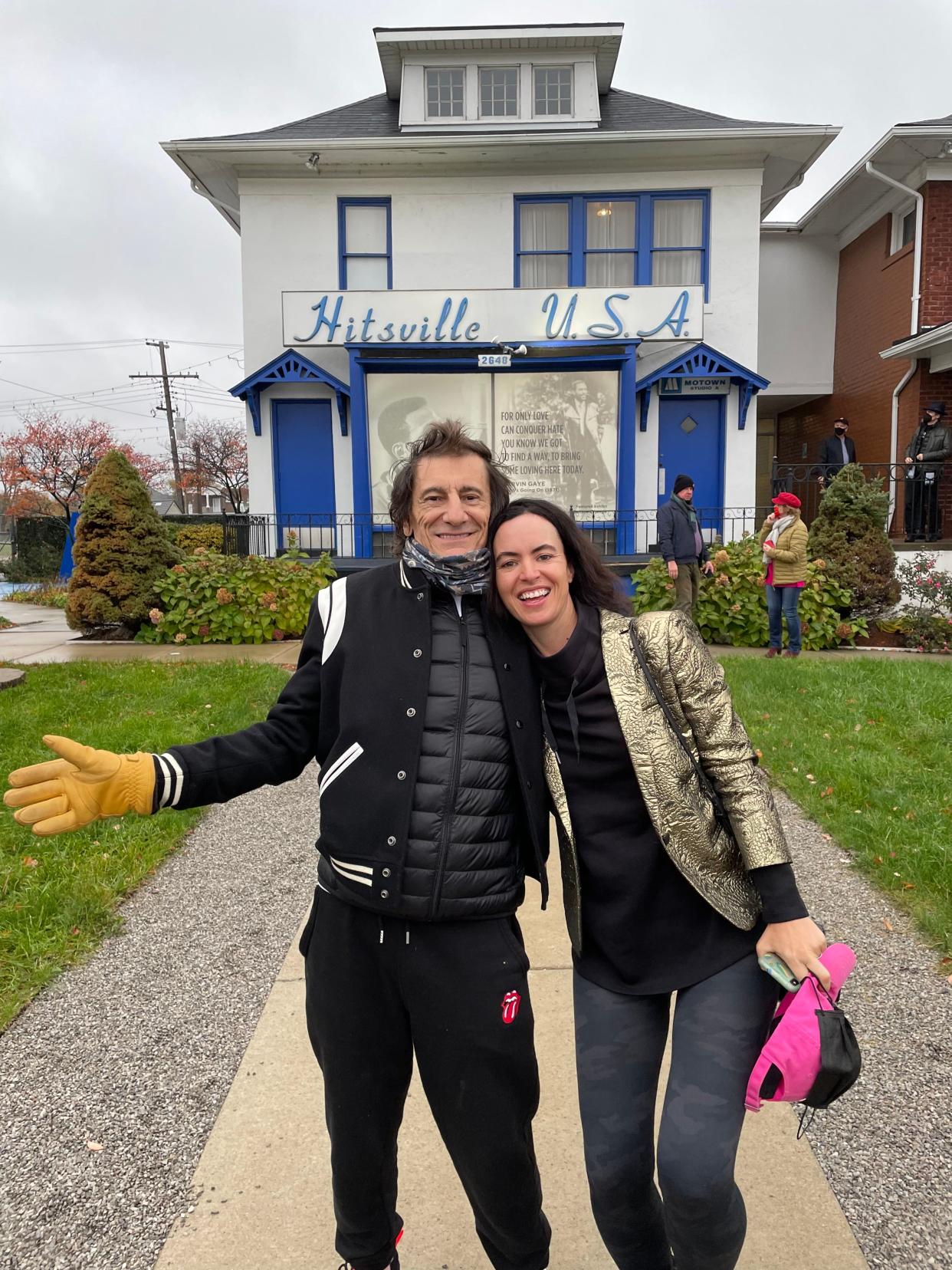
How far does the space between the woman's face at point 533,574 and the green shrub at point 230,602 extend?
942 cm

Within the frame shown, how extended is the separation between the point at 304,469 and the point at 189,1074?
1347cm

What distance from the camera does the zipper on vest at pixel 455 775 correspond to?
1.87 meters

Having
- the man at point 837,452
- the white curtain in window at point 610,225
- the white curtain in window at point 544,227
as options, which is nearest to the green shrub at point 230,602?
the white curtain in window at point 544,227

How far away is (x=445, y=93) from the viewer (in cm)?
1529

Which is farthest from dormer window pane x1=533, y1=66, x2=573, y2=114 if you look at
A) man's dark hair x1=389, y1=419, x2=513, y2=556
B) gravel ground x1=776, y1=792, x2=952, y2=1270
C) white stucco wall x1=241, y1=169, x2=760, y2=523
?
man's dark hair x1=389, y1=419, x2=513, y2=556

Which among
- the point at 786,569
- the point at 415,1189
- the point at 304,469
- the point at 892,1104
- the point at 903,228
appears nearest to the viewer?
the point at 415,1189

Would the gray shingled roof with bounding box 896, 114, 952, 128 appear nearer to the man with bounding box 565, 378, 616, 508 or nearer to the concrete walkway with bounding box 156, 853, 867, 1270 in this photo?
the man with bounding box 565, 378, 616, 508

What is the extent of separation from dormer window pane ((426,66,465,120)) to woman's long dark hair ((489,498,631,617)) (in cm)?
1557

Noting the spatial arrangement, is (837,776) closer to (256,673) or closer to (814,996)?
(814,996)

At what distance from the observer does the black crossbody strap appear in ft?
6.41

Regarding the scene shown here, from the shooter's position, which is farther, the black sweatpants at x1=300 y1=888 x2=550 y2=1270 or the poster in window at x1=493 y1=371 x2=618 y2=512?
the poster in window at x1=493 y1=371 x2=618 y2=512

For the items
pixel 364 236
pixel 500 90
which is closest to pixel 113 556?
pixel 364 236

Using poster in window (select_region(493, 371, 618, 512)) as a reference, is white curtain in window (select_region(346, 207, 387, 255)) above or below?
above

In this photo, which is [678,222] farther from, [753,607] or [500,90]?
[753,607]
